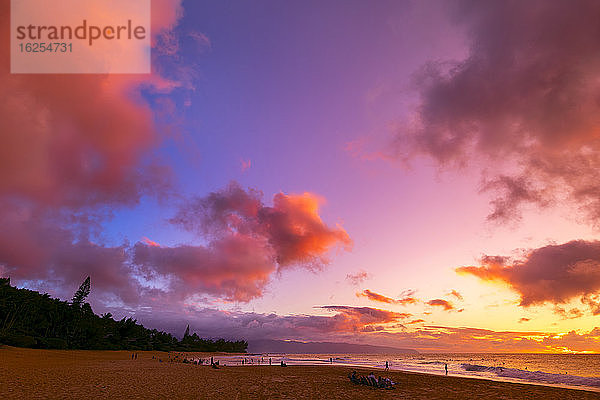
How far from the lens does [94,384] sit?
29.1m

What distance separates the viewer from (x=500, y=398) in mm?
28328

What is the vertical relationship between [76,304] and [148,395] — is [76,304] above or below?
below

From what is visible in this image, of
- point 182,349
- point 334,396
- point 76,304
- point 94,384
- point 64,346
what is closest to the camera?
point 334,396

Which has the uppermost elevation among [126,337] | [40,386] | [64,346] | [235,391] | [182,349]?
[40,386]

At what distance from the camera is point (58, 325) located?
109188 mm

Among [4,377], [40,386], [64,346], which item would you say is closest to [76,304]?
[64,346]

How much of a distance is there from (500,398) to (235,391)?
24.3 m

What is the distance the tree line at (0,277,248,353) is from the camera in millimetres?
87750

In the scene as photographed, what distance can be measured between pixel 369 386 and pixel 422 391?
17.4 feet

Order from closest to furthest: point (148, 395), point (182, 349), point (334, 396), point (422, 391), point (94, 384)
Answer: point (148, 395) → point (334, 396) → point (94, 384) → point (422, 391) → point (182, 349)

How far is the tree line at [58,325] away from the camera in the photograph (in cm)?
8775

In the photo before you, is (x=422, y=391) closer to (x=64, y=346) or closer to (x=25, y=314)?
(x=64, y=346)

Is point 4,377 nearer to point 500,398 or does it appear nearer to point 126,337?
point 500,398

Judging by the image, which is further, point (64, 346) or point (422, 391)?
point (64, 346)
